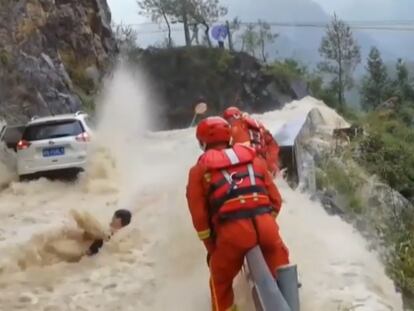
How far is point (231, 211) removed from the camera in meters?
5.48

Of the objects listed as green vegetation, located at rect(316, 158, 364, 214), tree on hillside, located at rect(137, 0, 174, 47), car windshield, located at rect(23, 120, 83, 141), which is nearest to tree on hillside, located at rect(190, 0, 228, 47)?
tree on hillside, located at rect(137, 0, 174, 47)

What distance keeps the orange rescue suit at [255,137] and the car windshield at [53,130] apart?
7184mm

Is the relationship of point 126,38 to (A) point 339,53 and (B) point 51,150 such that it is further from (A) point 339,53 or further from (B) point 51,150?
(B) point 51,150

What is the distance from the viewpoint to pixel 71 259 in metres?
8.99

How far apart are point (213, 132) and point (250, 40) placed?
45.4m

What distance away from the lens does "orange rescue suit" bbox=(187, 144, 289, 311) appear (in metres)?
5.49

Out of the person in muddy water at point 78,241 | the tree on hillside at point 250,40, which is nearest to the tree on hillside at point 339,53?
the tree on hillside at point 250,40

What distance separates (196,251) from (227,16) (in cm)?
4520

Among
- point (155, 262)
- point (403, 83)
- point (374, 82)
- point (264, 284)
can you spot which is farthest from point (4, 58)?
point (374, 82)

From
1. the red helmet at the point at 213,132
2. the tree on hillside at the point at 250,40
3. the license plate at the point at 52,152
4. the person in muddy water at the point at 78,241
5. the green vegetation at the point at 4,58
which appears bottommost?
the tree on hillside at the point at 250,40

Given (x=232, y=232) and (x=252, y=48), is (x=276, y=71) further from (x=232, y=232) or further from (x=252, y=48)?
(x=232, y=232)

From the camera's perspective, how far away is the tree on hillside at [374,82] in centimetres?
4525

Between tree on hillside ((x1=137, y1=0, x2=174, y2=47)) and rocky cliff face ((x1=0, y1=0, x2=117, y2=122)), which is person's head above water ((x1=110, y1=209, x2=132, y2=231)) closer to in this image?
rocky cliff face ((x1=0, y1=0, x2=117, y2=122))

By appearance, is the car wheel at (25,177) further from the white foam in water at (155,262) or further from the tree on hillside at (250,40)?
the tree on hillside at (250,40)
